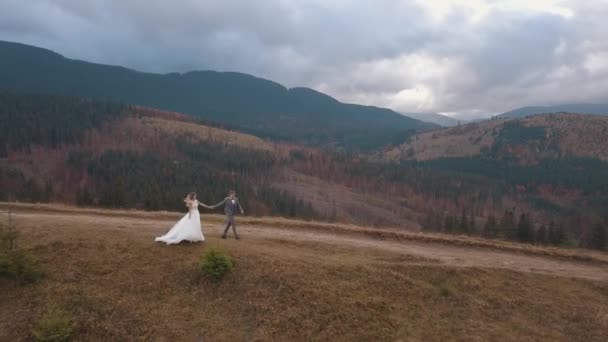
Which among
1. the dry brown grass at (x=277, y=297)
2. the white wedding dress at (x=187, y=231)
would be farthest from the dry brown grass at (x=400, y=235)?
the white wedding dress at (x=187, y=231)

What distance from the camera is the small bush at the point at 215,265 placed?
18016 mm

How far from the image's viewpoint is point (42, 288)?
1741cm

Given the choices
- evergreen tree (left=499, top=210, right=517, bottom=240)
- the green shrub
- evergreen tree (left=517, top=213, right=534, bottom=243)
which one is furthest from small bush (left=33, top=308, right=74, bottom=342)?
evergreen tree (left=517, top=213, right=534, bottom=243)

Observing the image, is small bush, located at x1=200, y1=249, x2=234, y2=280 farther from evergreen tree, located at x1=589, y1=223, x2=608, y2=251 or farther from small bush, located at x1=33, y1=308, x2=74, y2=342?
evergreen tree, located at x1=589, y1=223, x2=608, y2=251

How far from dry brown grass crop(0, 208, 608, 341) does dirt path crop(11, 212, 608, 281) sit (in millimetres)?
1081

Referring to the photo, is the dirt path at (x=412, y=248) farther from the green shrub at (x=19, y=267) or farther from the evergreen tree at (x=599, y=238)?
the evergreen tree at (x=599, y=238)

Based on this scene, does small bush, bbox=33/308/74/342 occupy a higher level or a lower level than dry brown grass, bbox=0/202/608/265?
lower

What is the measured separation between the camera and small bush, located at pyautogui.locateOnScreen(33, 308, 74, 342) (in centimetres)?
1461

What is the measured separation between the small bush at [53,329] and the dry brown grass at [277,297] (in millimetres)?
578

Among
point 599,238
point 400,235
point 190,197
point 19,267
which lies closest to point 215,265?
point 190,197

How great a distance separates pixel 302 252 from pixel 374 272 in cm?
406

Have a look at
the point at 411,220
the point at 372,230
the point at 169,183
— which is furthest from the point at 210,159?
the point at 372,230

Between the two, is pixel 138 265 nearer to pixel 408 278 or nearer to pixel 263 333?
pixel 263 333

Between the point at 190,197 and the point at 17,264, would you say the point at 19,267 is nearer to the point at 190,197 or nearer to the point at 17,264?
the point at 17,264
